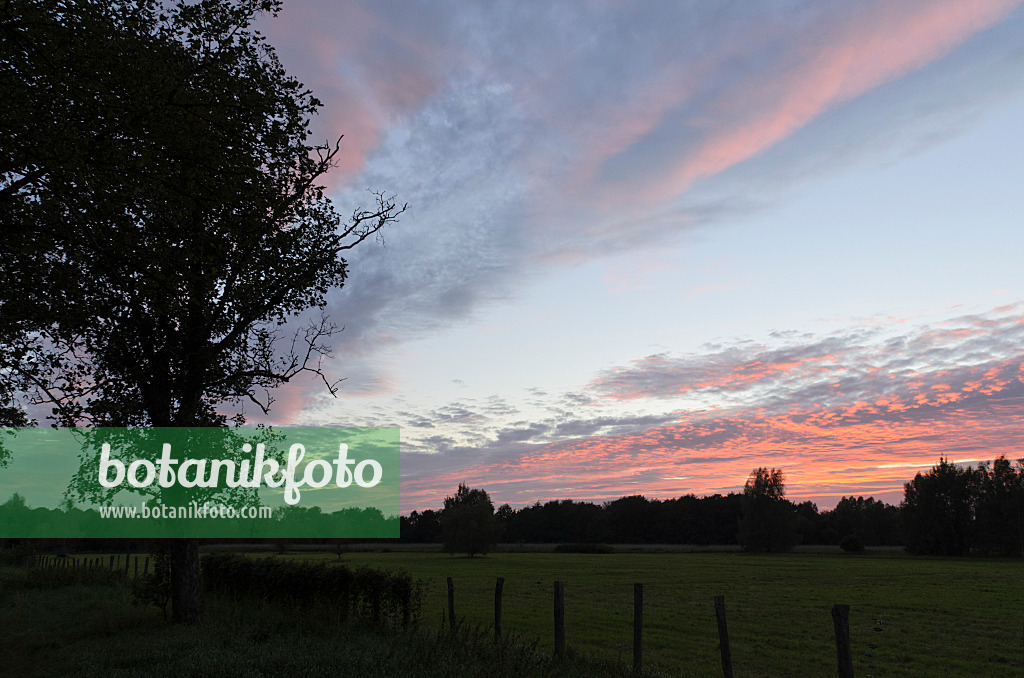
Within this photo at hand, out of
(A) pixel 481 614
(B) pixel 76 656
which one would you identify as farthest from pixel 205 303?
(A) pixel 481 614

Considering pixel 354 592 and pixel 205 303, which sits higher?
pixel 205 303

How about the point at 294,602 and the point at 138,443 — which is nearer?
the point at 138,443

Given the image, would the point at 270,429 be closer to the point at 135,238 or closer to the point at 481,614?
the point at 135,238

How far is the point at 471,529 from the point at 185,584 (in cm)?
Result: 7712

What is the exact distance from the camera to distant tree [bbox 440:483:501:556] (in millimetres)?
92562

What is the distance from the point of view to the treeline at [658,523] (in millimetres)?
156625

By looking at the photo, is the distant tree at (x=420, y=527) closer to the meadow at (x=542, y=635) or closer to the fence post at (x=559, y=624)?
the meadow at (x=542, y=635)

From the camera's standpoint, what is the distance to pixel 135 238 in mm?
11602

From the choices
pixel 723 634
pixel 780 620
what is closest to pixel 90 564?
pixel 780 620

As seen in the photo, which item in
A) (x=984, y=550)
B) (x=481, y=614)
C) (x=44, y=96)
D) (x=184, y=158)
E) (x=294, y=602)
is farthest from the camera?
(x=984, y=550)

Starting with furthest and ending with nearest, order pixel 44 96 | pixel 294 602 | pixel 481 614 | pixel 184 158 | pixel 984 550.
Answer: pixel 984 550 < pixel 481 614 < pixel 294 602 < pixel 184 158 < pixel 44 96

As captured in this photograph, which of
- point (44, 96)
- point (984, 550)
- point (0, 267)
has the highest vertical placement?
point (44, 96)

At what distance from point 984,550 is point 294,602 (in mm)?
125927

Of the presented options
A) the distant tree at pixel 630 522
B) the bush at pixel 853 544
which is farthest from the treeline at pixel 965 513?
the distant tree at pixel 630 522
